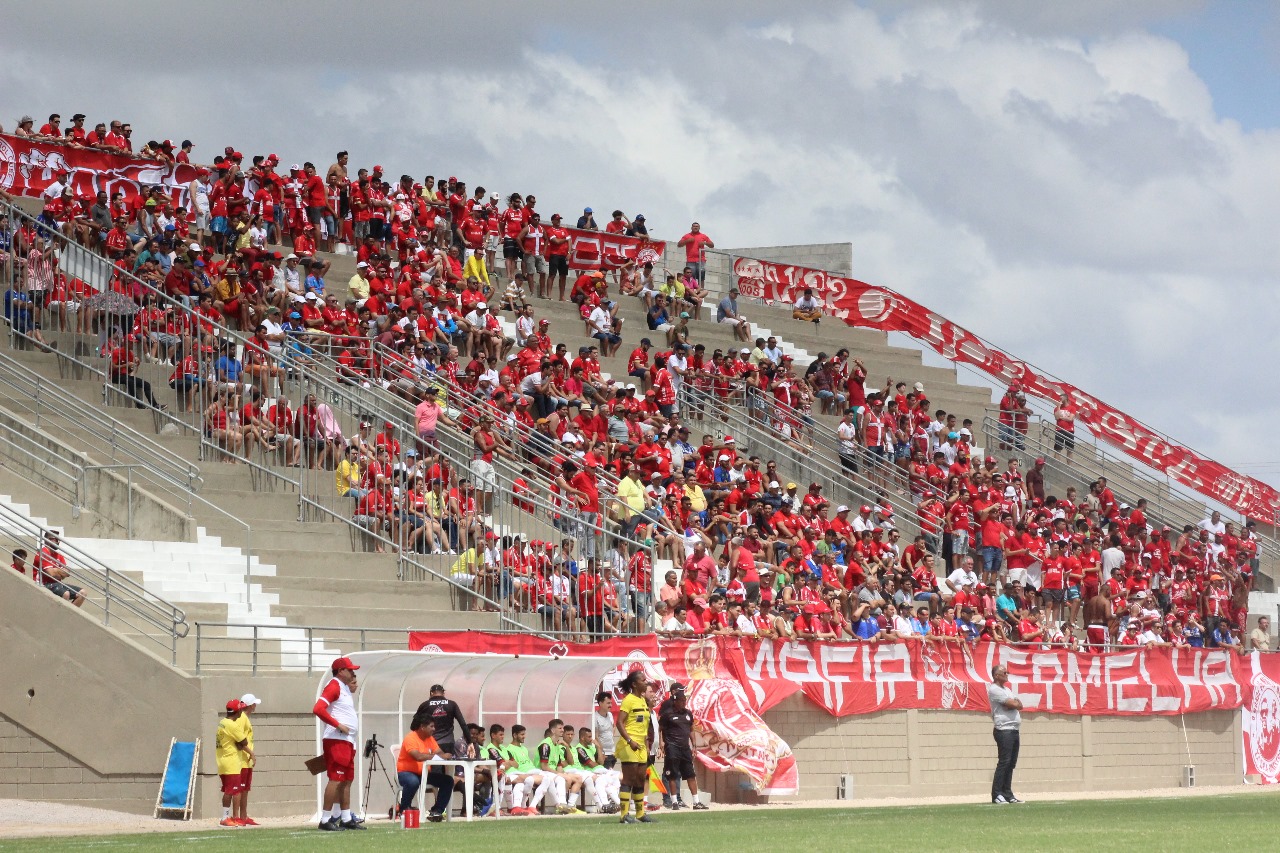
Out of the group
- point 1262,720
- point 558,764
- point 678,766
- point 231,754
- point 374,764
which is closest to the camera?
point 231,754

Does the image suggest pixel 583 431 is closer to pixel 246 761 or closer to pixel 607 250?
pixel 607 250

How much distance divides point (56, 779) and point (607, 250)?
21813mm

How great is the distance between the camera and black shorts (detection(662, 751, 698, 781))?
23281 mm

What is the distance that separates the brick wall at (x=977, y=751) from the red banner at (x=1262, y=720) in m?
0.33

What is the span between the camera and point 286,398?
1065 inches

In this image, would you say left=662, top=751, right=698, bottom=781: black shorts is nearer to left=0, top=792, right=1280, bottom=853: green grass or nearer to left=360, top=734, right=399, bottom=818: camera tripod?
left=0, top=792, right=1280, bottom=853: green grass

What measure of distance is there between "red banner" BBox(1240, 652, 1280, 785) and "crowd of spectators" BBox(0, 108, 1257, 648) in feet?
5.64

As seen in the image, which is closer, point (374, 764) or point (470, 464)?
point (374, 764)

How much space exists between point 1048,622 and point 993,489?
13.8 feet

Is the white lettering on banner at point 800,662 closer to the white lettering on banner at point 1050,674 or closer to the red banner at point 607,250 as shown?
the white lettering on banner at point 1050,674

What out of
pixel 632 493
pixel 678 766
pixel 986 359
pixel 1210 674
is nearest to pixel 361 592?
pixel 678 766

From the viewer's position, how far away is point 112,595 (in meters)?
22.4

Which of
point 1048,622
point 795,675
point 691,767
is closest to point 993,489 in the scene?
point 1048,622

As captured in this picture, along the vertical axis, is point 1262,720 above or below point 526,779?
above
